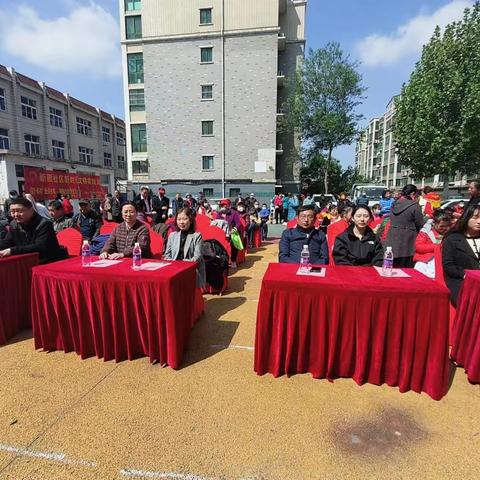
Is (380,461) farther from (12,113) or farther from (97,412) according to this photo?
(12,113)

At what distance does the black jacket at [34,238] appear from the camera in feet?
12.0

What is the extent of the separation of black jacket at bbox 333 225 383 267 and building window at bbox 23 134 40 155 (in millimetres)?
29579

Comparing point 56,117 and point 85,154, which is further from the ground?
point 56,117

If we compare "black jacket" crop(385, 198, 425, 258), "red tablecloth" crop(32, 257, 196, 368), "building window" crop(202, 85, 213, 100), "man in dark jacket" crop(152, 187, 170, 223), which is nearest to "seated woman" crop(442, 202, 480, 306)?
"black jacket" crop(385, 198, 425, 258)

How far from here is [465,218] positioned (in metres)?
2.97

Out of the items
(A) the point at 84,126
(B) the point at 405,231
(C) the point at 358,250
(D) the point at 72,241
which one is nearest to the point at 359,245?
(C) the point at 358,250

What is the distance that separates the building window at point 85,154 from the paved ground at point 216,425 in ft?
111

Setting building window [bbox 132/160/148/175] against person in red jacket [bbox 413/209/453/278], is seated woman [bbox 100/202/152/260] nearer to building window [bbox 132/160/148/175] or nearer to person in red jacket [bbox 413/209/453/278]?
person in red jacket [bbox 413/209/453/278]

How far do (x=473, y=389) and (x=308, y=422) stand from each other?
4.92 feet

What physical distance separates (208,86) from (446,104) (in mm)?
16779

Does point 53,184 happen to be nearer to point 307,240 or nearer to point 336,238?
point 307,240

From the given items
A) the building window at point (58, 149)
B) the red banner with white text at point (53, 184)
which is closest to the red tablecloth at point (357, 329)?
the red banner with white text at point (53, 184)

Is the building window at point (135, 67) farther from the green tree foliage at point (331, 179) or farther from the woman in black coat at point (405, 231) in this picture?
the woman in black coat at point (405, 231)

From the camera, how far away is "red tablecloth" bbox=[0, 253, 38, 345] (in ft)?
11.0
